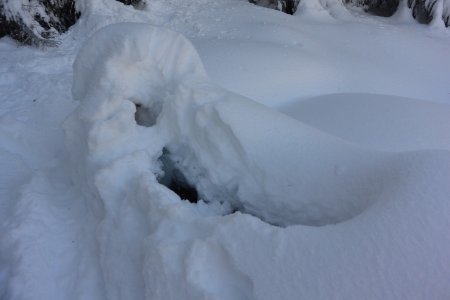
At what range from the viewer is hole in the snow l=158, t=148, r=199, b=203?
2.78 metres

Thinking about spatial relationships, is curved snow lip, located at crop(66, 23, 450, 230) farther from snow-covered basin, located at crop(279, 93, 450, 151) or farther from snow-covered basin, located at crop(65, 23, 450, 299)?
snow-covered basin, located at crop(279, 93, 450, 151)

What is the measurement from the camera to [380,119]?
132 inches

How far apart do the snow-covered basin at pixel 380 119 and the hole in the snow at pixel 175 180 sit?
1174 mm

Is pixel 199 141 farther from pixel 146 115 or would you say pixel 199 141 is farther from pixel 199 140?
pixel 146 115

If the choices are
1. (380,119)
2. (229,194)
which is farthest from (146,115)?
(380,119)

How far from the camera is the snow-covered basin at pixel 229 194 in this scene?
160 centimetres

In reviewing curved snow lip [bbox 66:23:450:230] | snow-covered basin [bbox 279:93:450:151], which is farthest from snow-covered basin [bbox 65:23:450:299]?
snow-covered basin [bbox 279:93:450:151]

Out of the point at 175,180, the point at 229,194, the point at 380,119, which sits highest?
the point at 380,119

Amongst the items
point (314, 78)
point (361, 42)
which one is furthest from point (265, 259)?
point (361, 42)

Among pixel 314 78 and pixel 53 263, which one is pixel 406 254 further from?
pixel 314 78

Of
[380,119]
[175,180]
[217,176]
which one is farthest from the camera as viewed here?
[380,119]

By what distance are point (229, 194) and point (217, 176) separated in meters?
0.14

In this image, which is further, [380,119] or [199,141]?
[380,119]

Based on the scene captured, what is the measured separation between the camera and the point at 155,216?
2.20m
